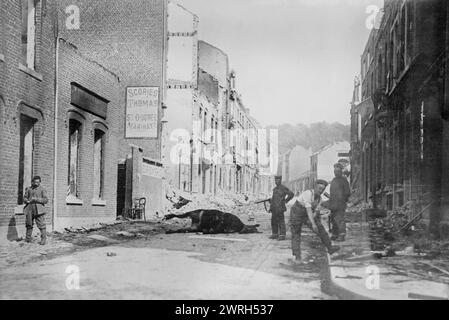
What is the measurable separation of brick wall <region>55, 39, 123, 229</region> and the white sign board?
12.9ft

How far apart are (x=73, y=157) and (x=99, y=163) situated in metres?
2.14

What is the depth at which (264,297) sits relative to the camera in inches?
257

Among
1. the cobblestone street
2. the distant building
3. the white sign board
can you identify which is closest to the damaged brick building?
the cobblestone street

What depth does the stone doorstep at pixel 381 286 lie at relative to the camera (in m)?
6.36

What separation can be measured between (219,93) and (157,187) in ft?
49.9

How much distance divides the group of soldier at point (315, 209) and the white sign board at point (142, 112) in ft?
34.4

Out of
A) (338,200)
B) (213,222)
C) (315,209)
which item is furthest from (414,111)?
(315,209)

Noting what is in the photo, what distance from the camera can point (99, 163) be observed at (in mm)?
18281

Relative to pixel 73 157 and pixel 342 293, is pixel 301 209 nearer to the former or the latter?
pixel 342 293

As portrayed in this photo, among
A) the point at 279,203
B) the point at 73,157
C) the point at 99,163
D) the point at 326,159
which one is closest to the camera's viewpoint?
the point at 279,203

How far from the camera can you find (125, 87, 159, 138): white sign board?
2362 cm

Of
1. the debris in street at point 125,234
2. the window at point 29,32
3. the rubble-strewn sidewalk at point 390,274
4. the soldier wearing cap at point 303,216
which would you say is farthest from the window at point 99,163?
the soldier wearing cap at point 303,216

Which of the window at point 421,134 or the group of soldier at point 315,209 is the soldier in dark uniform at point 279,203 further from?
the window at point 421,134
